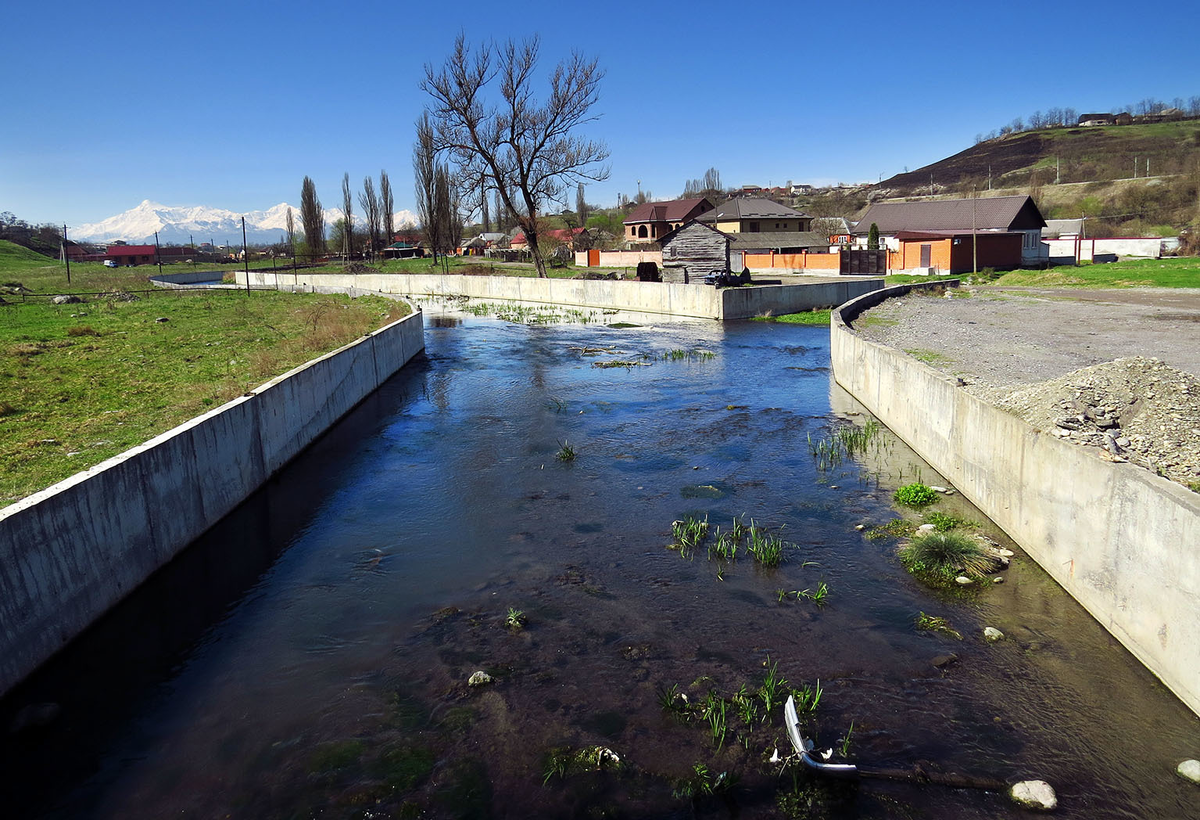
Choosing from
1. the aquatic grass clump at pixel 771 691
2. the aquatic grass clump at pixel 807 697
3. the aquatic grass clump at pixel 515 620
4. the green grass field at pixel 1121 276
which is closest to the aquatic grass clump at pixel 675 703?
the aquatic grass clump at pixel 771 691

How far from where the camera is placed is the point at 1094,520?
756 cm

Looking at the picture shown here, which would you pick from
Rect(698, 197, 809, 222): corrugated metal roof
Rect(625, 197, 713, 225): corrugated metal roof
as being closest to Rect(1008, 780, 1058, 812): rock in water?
Rect(698, 197, 809, 222): corrugated metal roof

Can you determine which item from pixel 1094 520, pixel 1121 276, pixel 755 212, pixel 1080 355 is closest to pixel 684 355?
pixel 1080 355

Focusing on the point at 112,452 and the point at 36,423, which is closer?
the point at 112,452

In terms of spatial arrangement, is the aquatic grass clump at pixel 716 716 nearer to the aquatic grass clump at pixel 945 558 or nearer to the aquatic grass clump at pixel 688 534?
the aquatic grass clump at pixel 688 534

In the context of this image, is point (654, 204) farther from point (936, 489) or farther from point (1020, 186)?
point (936, 489)

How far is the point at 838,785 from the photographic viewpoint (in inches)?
228

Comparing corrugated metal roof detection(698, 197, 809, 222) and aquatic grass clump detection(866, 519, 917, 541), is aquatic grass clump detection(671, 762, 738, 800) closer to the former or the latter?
aquatic grass clump detection(866, 519, 917, 541)

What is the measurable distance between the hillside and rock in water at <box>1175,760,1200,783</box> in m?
86.4

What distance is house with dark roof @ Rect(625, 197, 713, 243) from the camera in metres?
97.9

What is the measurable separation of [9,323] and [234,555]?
2104cm

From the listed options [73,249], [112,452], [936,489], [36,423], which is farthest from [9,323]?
[73,249]

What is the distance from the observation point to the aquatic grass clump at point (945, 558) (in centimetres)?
908

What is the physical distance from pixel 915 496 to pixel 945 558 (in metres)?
2.36
